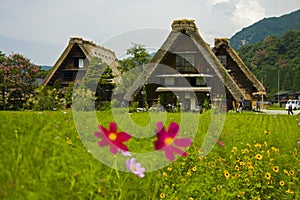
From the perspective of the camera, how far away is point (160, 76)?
1783 cm

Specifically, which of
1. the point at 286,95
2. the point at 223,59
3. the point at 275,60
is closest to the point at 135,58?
the point at 223,59

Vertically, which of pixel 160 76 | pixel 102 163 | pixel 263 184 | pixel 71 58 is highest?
pixel 71 58

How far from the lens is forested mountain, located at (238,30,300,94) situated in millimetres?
66175

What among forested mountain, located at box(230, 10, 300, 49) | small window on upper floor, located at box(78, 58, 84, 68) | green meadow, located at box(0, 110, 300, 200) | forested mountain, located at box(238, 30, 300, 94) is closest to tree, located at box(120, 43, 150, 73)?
small window on upper floor, located at box(78, 58, 84, 68)

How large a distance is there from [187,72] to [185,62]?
47 cm

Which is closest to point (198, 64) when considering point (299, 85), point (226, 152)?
point (226, 152)

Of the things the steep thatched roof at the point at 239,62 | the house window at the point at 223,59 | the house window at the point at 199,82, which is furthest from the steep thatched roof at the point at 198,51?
the house window at the point at 223,59

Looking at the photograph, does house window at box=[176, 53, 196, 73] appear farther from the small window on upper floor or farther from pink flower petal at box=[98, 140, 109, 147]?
pink flower petal at box=[98, 140, 109, 147]

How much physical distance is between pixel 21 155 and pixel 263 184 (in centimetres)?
248

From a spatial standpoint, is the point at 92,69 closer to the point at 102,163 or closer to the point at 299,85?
the point at 102,163

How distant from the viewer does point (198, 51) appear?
669 inches

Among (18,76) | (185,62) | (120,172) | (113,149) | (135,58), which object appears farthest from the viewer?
(135,58)

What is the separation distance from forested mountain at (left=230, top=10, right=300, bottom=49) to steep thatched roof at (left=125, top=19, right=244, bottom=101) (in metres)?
126

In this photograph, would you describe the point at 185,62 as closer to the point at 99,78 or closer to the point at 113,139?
the point at 99,78
